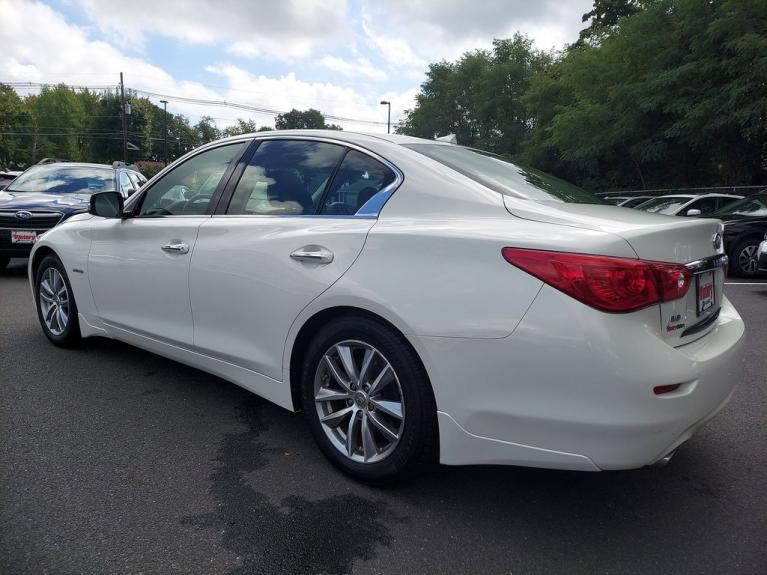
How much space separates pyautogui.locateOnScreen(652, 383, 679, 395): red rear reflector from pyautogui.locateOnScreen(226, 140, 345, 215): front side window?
1690 millimetres

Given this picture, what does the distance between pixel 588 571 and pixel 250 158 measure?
2558mm

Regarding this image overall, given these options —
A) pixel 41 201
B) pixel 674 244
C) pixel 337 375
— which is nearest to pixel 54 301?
pixel 337 375

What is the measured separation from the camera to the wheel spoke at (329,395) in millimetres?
2562

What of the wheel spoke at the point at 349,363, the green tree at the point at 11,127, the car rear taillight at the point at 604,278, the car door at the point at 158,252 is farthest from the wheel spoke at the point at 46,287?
the green tree at the point at 11,127

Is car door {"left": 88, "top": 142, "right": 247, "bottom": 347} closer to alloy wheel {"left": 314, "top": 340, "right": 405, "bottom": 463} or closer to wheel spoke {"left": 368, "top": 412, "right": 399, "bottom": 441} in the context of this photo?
alloy wheel {"left": 314, "top": 340, "right": 405, "bottom": 463}

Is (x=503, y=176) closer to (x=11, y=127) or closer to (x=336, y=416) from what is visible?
(x=336, y=416)

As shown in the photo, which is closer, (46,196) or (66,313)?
(66,313)

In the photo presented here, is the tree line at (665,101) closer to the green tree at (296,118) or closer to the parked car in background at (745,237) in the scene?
the parked car in background at (745,237)

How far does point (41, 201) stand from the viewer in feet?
26.1

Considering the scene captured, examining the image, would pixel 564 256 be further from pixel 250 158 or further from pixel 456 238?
pixel 250 158

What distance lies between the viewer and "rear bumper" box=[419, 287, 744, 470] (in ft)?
6.19

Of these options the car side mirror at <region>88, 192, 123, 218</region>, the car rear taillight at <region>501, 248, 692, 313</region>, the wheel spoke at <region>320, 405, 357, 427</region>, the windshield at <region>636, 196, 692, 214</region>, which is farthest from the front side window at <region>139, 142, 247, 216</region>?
the windshield at <region>636, 196, 692, 214</region>

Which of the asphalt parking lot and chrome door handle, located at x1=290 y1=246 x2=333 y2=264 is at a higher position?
chrome door handle, located at x1=290 y1=246 x2=333 y2=264

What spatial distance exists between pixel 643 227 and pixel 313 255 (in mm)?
1353
